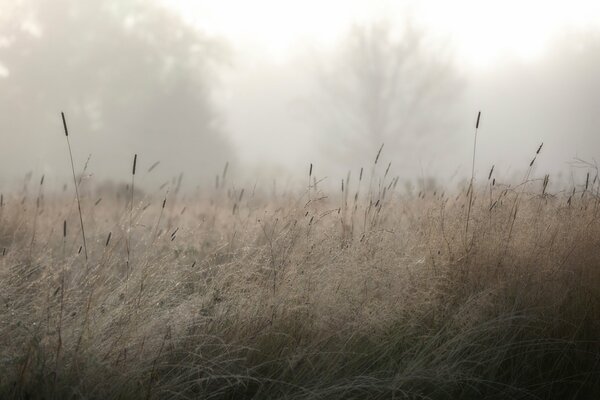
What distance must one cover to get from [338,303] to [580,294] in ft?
4.93

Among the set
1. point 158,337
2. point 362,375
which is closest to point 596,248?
point 362,375

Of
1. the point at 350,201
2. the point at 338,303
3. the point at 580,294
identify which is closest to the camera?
the point at 338,303

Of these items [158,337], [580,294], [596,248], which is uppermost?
[596,248]

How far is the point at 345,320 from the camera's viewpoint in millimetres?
A: 3188

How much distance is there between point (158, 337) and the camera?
2.78 m

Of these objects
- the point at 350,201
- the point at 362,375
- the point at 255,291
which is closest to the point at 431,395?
the point at 362,375

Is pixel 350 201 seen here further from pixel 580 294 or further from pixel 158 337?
pixel 158 337

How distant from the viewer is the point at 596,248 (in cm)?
386

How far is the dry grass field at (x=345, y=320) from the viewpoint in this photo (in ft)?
8.70

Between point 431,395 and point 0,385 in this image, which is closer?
point 0,385

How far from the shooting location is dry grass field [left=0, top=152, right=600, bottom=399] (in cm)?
265

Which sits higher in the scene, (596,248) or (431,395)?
(596,248)

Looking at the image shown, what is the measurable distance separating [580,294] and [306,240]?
1.69 metres

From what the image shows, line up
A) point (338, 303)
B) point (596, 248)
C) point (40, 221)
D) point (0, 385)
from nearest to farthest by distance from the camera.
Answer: point (0, 385)
point (338, 303)
point (596, 248)
point (40, 221)
